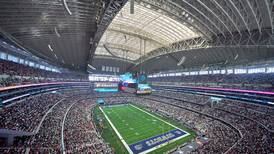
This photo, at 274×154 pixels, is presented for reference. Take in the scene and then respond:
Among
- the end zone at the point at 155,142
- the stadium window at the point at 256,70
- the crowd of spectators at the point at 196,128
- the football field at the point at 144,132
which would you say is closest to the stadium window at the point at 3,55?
the crowd of spectators at the point at 196,128

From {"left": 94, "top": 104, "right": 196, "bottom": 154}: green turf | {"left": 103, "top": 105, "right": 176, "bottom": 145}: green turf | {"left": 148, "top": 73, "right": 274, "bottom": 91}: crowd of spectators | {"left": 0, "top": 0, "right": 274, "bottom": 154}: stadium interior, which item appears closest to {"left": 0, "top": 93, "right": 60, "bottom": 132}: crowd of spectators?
{"left": 0, "top": 0, "right": 274, "bottom": 154}: stadium interior

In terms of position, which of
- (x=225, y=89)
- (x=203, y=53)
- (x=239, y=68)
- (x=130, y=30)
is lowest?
(x=225, y=89)

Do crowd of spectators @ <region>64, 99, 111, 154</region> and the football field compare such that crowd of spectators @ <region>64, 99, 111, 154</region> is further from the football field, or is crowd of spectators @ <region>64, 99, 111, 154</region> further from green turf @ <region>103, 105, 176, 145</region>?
green turf @ <region>103, 105, 176, 145</region>

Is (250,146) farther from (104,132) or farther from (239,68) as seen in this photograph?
(239,68)

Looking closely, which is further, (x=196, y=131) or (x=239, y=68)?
(x=239, y=68)

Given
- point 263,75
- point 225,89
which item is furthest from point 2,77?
point 263,75

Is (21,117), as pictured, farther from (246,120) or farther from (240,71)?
(240,71)
